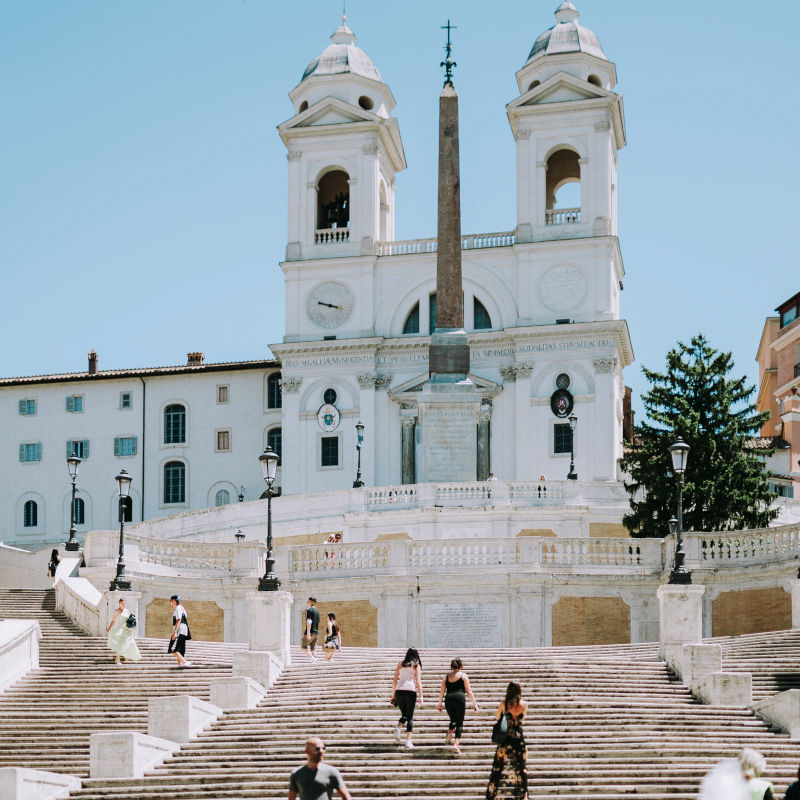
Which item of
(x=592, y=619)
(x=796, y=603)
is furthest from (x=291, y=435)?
(x=796, y=603)

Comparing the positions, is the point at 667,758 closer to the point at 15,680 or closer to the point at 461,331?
the point at 15,680

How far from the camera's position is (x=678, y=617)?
28594 millimetres

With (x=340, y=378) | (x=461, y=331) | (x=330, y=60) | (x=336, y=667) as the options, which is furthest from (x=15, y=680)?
(x=330, y=60)

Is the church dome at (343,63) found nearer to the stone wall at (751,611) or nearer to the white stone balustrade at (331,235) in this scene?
the white stone balustrade at (331,235)

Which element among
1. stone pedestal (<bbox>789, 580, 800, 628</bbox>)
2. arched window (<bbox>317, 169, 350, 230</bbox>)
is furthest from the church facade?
stone pedestal (<bbox>789, 580, 800, 628</bbox>)

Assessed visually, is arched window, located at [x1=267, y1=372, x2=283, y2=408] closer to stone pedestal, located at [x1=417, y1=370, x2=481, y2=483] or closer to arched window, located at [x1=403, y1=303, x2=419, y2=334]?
arched window, located at [x1=403, y1=303, x2=419, y2=334]

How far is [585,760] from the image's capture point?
72.9 feet

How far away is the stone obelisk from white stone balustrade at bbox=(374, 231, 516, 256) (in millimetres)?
8106

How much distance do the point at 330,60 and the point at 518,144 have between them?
10.0 meters

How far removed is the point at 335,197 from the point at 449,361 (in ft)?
65.2

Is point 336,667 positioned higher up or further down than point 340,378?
further down

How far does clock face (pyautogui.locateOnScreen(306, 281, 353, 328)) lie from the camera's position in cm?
7444

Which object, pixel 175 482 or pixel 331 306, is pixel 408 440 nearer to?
pixel 331 306

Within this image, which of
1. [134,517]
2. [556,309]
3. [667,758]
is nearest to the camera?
[667,758]
